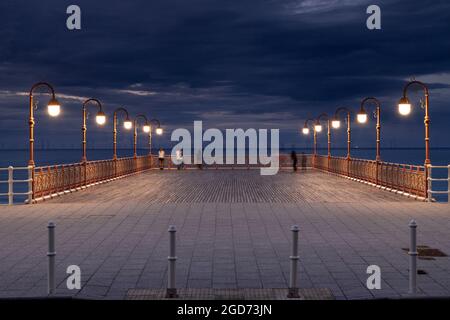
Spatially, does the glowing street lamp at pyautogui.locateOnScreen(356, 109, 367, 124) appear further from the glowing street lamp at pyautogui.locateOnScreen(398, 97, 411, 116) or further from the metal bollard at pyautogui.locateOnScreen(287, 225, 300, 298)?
the metal bollard at pyautogui.locateOnScreen(287, 225, 300, 298)

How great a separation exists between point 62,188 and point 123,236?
40.2 ft

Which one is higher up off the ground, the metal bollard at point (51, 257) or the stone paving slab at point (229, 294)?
the metal bollard at point (51, 257)

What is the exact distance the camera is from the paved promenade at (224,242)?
8.82 m

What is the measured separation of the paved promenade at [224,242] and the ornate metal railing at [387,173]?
2.77 feet

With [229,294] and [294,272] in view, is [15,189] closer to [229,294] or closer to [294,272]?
[229,294]

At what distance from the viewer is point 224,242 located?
12.4 meters

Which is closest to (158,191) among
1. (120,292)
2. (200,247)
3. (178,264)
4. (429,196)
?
(429,196)

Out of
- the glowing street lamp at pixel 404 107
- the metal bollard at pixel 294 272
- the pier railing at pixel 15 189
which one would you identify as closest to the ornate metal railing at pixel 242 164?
the pier railing at pixel 15 189

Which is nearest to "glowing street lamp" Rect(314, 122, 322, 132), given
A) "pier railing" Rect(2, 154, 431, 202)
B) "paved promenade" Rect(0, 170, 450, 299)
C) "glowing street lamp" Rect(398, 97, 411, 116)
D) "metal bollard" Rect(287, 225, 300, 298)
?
"pier railing" Rect(2, 154, 431, 202)

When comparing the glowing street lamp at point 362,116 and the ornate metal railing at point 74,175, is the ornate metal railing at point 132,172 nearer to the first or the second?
the ornate metal railing at point 74,175

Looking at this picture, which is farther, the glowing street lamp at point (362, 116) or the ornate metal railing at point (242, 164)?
the ornate metal railing at point (242, 164)

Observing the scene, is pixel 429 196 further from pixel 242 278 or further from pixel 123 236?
pixel 242 278

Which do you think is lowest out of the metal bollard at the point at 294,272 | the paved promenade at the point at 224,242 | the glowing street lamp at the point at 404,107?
the paved promenade at the point at 224,242
